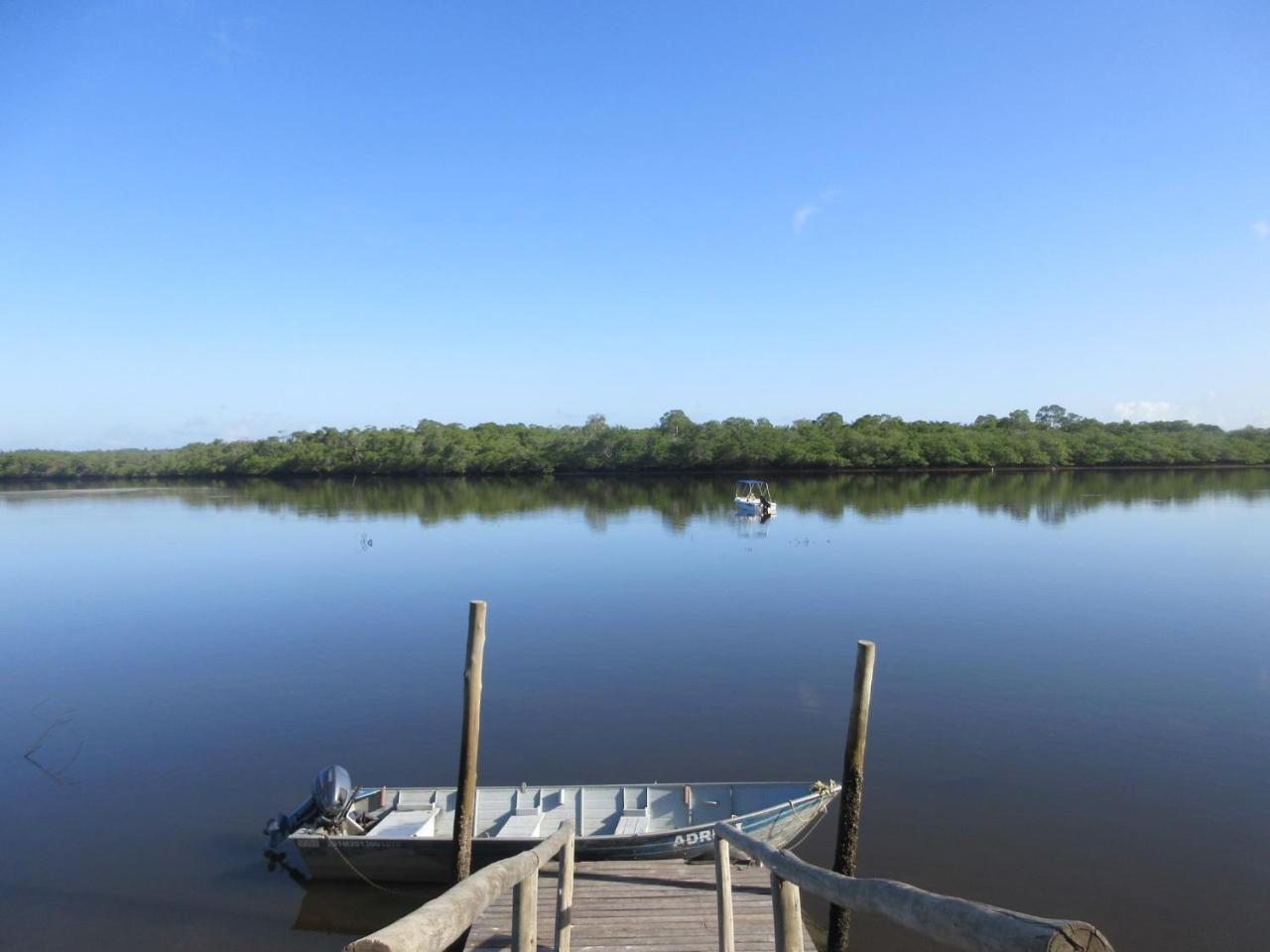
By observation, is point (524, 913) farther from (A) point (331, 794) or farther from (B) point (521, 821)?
(A) point (331, 794)

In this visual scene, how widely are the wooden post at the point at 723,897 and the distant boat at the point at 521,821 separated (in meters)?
3.19

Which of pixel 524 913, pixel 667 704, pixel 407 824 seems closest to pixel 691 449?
pixel 667 704

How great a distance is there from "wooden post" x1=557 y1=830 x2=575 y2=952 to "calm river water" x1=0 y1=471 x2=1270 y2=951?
5.15m

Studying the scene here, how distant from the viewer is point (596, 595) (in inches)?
1201

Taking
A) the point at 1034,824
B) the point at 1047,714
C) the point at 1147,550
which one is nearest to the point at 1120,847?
the point at 1034,824

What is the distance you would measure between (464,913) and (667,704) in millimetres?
15553

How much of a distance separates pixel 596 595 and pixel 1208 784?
20.2 m

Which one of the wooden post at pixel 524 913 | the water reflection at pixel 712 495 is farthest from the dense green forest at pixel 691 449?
the wooden post at pixel 524 913

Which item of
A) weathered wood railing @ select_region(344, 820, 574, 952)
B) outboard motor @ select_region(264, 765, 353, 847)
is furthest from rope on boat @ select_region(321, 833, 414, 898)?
weathered wood railing @ select_region(344, 820, 574, 952)

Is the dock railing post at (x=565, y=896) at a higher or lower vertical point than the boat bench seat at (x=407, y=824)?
higher

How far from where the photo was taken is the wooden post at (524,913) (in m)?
5.48

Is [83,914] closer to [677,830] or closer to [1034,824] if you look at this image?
[677,830]

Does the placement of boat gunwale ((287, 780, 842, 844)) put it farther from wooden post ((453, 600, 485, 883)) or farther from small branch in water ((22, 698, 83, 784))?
small branch in water ((22, 698, 83, 784))

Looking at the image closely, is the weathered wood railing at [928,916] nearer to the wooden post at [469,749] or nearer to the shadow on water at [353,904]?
the wooden post at [469,749]
